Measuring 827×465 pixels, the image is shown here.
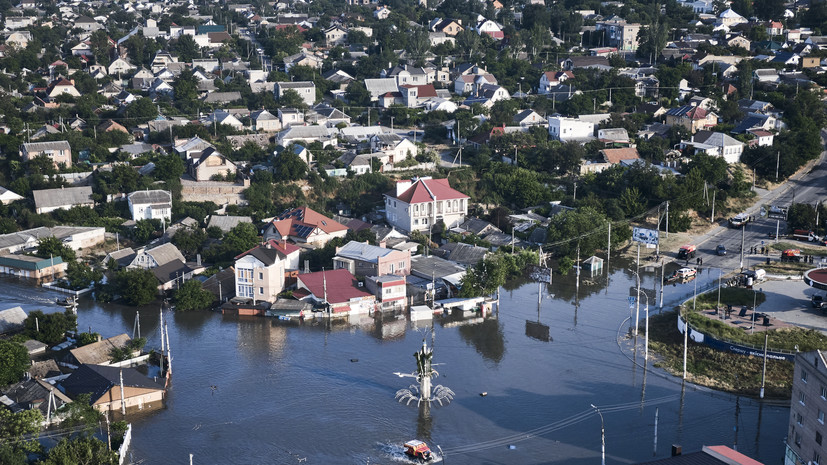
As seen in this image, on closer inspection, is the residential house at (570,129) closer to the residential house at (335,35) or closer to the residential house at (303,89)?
the residential house at (303,89)

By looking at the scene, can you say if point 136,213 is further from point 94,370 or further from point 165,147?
point 94,370

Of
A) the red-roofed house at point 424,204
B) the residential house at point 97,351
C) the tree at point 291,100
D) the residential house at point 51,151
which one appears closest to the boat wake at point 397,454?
the residential house at point 97,351

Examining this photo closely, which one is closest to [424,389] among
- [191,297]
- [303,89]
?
[191,297]

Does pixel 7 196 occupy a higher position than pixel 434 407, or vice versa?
pixel 7 196

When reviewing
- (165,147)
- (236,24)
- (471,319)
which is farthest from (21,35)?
(471,319)

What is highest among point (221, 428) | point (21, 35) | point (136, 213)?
point (21, 35)

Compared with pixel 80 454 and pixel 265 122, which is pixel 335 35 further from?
pixel 80 454

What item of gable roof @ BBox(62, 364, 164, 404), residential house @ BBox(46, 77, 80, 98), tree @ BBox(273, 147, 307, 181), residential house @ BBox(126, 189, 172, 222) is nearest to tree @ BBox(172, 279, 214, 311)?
gable roof @ BBox(62, 364, 164, 404)
